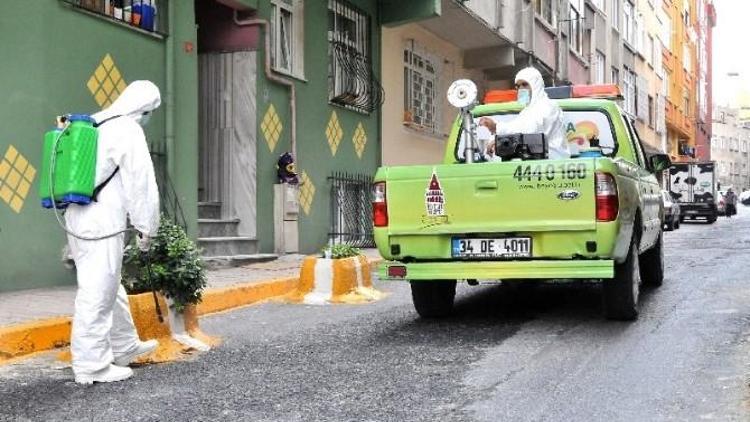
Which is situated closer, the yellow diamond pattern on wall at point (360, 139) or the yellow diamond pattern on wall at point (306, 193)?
the yellow diamond pattern on wall at point (306, 193)

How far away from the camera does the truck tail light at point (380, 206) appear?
6.58 metres

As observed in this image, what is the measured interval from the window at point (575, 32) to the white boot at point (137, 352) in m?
22.4

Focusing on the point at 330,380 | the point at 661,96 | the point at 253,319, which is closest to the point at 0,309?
the point at 253,319

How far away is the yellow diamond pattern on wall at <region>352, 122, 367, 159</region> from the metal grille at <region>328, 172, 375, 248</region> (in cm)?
44

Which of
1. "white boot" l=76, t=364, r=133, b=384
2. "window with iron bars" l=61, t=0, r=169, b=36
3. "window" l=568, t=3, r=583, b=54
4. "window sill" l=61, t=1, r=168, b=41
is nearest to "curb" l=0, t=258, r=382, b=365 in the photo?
"white boot" l=76, t=364, r=133, b=384

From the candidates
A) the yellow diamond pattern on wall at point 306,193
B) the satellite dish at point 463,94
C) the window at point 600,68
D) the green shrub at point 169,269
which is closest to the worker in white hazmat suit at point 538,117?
the satellite dish at point 463,94

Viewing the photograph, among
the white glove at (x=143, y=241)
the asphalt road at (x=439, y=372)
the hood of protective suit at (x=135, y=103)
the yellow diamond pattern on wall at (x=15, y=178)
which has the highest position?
the hood of protective suit at (x=135, y=103)

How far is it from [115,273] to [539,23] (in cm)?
1835

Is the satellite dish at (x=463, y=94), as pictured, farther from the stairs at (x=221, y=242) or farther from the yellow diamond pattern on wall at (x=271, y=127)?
the yellow diamond pattern on wall at (x=271, y=127)

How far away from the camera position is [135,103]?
508 centimetres

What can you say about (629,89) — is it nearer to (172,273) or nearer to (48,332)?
(172,273)

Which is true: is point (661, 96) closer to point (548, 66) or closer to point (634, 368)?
point (548, 66)

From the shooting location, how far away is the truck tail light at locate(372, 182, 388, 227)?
6.58m

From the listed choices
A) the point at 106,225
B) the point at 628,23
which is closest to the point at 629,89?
the point at 628,23
